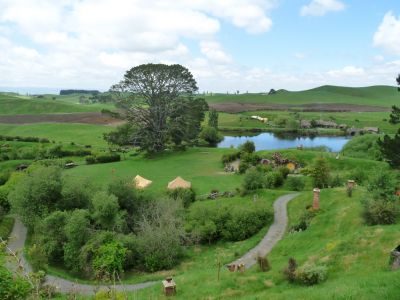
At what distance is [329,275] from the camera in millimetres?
17453

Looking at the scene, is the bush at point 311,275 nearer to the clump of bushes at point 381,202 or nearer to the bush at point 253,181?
the clump of bushes at point 381,202

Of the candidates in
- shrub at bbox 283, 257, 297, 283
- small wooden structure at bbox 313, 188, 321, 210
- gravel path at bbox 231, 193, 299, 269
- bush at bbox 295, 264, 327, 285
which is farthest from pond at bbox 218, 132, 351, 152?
bush at bbox 295, 264, 327, 285

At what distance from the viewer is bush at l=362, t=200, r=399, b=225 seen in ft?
75.5

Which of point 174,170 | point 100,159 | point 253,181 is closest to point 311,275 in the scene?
point 253,181

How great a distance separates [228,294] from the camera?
56.6ft

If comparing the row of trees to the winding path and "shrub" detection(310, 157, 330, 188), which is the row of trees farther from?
"shrub" detection(310, 157, 330, 188)

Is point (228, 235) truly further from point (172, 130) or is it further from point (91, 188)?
point (172, 130)

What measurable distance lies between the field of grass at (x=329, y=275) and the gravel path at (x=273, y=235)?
129cm

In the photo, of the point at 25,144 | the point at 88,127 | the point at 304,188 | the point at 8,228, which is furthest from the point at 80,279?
the point at 88,127

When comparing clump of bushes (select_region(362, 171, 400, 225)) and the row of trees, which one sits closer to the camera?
clump of bushes (select_region(362, 171, 400, 225))

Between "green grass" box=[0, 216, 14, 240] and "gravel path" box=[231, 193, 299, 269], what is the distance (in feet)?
73.2

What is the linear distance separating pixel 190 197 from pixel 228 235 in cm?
866

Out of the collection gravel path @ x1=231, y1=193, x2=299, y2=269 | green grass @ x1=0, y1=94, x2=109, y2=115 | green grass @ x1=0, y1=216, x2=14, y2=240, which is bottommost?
green grass @ x1=0, y1=216, x2=14, y2=240

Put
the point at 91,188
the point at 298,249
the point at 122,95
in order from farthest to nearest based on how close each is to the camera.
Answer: the point at 122,95 → the point at 91,188 → the point at 298,249
